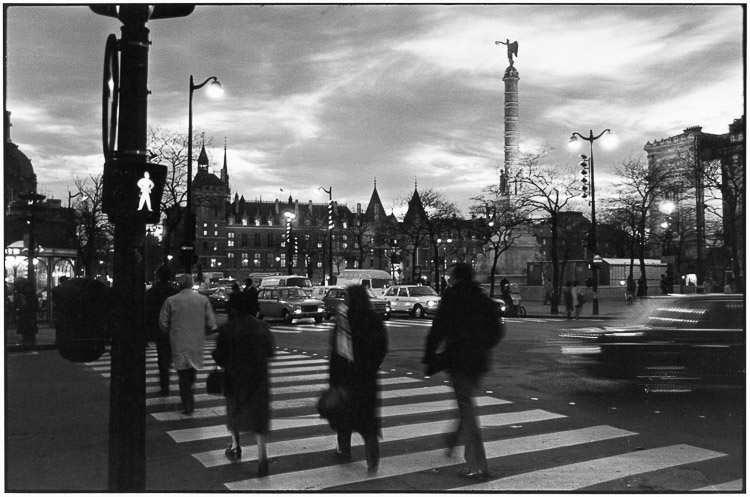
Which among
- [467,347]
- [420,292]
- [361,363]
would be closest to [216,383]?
[361,363]

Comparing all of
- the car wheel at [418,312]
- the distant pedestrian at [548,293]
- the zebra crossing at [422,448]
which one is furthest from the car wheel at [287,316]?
the zebra crossing at [422,448]

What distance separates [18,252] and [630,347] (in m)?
20.7

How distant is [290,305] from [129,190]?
2681 centimetres

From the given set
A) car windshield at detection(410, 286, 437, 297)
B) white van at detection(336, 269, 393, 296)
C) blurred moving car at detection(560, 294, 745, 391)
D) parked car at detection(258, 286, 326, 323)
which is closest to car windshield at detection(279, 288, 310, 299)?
parked car at detection(258, 286, 326, 323)

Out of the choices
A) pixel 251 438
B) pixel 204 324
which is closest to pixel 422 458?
pixel 251 438

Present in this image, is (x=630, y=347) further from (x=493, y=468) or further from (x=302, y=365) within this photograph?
(x=302, y=365)

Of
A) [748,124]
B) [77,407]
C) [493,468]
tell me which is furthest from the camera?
[77,407]

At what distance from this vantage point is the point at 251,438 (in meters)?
8.29

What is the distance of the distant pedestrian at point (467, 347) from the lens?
648 centimetres

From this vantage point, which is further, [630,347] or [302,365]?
[302,365]

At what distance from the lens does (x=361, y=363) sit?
22.3ft

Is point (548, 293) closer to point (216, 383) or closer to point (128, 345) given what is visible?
point (216, 383)

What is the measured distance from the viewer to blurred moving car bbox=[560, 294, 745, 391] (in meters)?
10.3

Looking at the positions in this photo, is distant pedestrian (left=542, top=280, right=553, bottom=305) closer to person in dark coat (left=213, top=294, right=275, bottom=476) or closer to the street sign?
person in dark coat (left=213, top=294, right=275, bottom=476)
